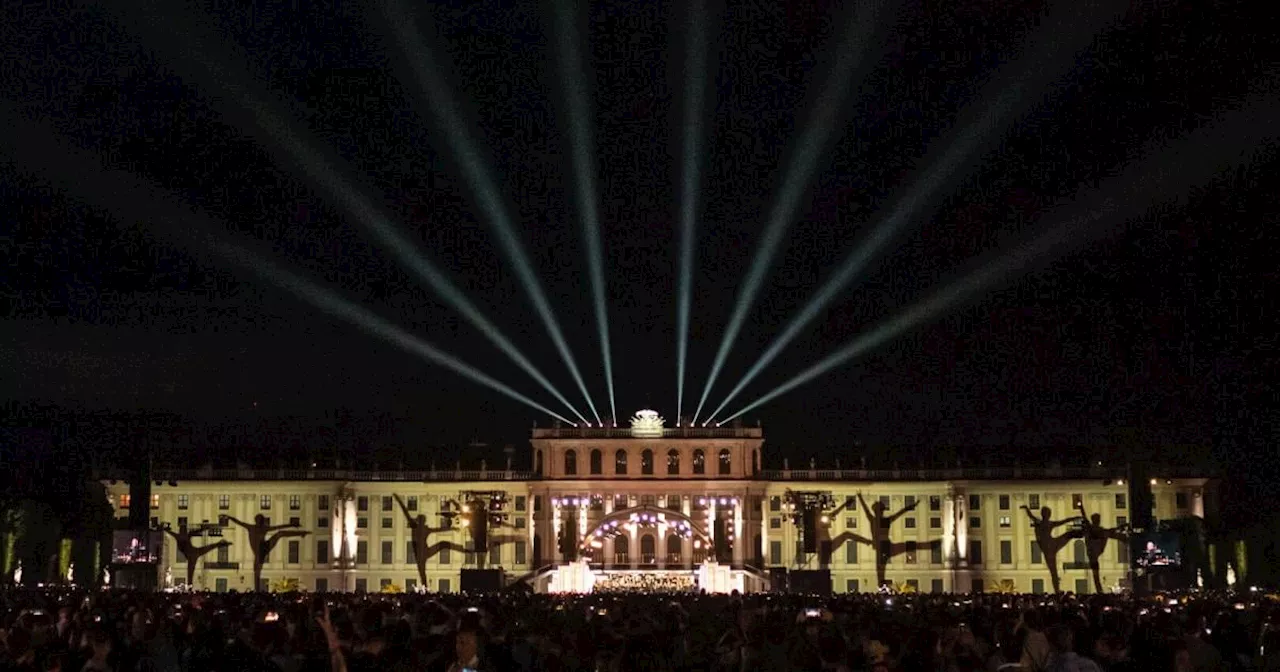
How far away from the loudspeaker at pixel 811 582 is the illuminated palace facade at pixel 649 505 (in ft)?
191

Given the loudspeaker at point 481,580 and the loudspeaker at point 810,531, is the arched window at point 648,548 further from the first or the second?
the loudspeaker at point 481,580

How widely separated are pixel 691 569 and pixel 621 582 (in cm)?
1882

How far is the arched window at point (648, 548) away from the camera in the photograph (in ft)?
465

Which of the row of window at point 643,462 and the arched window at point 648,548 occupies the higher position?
the row of window at point 643,462

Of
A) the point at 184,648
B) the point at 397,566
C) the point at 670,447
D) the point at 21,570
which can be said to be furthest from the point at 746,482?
the point at 184,648

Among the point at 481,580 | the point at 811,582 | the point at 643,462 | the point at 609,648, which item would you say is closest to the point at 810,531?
the point at 811,582

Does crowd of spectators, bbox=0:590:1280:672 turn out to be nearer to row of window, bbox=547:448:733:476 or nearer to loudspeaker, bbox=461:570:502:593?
loudspeaker, bbox=461:570:502:593

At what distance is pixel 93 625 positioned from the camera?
64.7 ft

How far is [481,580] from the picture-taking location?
77.1m

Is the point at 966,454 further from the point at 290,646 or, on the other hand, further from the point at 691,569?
the point at 290,646

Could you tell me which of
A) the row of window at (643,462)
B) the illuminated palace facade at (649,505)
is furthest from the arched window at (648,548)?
the row of window at (643,462)

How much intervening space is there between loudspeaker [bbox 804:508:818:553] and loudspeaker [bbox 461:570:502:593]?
1419cm

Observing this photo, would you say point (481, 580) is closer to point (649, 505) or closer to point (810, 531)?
point (810, 531)

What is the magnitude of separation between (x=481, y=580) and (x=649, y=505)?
63.5 meters
